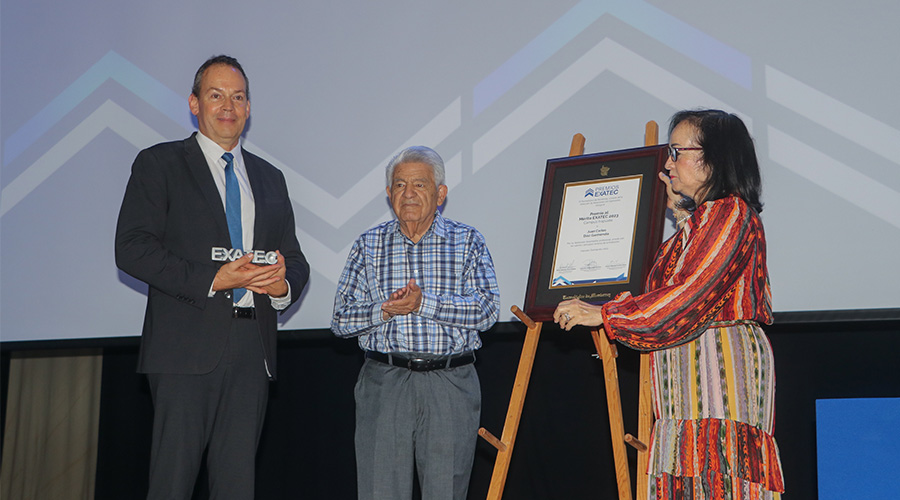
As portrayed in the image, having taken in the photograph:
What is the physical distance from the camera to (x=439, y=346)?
257 centimetres

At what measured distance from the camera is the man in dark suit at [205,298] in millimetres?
2330

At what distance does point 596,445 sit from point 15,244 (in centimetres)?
276

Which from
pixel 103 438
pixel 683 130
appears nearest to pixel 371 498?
pixel 683 130

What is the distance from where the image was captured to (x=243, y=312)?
247 centimetres

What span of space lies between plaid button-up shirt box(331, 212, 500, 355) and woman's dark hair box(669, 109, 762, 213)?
0.83 m

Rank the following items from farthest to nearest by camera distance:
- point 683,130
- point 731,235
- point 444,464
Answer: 1. point 444,464
2. point 683,130
3. point 731,235

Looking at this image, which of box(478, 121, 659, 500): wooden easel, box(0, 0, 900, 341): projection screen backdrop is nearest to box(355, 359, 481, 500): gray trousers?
box(478, 121, 659, 500): wooden easel

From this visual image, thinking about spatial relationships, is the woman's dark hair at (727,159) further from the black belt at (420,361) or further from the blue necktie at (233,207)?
the blue necktie at (233,207)

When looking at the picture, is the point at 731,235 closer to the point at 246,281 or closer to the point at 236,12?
the point at 246,281

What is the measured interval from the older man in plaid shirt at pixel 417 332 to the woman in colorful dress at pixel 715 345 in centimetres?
67

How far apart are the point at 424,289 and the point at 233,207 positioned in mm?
660

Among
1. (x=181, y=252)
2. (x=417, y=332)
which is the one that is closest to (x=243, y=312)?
(x=181, y=252)

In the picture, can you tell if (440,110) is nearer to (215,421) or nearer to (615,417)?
(615,417)

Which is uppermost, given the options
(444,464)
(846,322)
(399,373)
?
(846,322)
